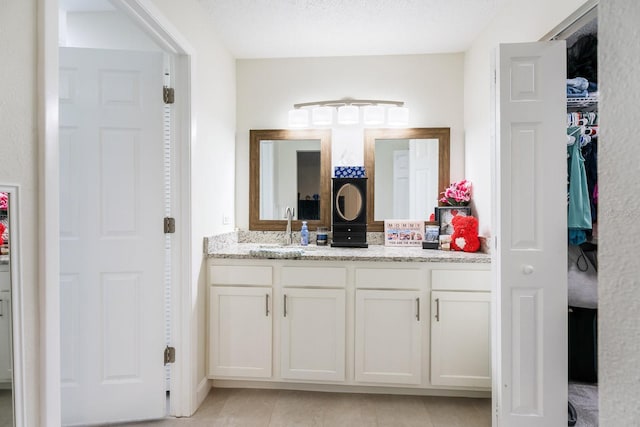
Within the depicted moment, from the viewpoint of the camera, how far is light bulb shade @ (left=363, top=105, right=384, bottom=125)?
2.96m

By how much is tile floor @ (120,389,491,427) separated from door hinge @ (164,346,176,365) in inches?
13.4

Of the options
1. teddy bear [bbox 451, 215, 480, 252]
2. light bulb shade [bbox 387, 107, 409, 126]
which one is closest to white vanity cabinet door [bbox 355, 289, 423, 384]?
teddy bear [bbox 451, 215, 480, 252]

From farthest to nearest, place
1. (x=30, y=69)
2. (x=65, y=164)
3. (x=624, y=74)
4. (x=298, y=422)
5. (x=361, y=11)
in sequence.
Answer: (x=361, y=11) < (x=298, y=422) < (x=65, y=164) < (x=30, y=69) < (x=624, y=74)

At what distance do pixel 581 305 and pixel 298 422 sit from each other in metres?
Answer: 1.92

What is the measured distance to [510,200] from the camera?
1.78 m

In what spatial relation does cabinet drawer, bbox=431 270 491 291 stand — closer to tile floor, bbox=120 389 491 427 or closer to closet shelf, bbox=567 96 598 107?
tile floor, bbox=120 389 491 427

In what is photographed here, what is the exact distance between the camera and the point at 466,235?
257 centimetres

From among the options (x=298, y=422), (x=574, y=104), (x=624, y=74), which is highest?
(x=574, y=104)

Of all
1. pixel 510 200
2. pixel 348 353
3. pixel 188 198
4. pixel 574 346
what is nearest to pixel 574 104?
pixel 510 200

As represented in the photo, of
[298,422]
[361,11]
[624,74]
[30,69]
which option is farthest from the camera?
[361,11]

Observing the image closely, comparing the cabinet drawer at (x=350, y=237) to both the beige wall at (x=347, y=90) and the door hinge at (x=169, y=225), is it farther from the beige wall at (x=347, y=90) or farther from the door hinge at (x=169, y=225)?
the door hinge at (x=169, y=225)

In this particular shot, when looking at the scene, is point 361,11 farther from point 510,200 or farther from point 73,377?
point 73,377

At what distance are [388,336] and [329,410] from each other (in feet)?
1.88

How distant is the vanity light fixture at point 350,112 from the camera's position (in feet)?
9.70
